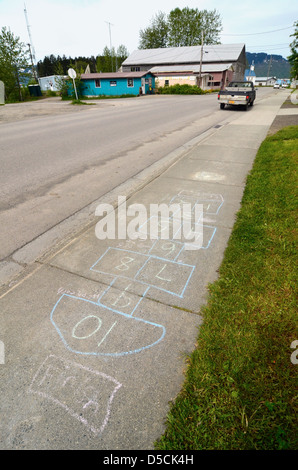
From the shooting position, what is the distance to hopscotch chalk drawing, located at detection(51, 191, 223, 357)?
2.35m

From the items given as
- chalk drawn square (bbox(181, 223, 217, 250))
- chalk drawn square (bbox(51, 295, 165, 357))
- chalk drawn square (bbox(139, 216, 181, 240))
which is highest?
chalk drawn square (bbox(139, 216, 181, 240))

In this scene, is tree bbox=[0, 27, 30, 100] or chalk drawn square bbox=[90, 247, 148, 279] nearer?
chalk drawn square bbox=[90, 247, 148, 279]

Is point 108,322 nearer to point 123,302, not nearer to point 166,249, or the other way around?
point 123,302

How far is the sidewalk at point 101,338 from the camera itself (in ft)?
5.85

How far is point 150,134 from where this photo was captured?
37.2ft

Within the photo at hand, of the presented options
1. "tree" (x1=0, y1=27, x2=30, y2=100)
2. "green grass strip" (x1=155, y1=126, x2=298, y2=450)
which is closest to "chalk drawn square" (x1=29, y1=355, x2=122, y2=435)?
"green grass strip" (x1=155, y1=126, x2=298, y2=450)

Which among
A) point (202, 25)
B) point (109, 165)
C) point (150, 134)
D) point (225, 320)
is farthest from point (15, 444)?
point (202, 25)

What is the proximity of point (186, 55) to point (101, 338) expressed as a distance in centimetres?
7140

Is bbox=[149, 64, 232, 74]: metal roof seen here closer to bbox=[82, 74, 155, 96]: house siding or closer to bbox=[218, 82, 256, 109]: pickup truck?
bbox=[82, 74, 155, 96]: house siding

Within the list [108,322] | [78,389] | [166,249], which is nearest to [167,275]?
[166,249]

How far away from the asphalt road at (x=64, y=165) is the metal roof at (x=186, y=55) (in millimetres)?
56585
